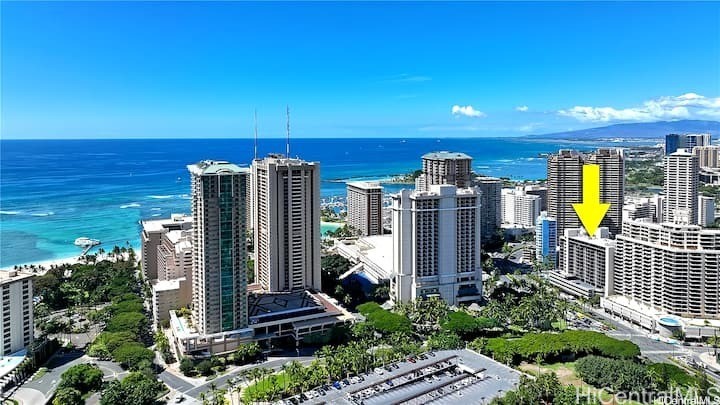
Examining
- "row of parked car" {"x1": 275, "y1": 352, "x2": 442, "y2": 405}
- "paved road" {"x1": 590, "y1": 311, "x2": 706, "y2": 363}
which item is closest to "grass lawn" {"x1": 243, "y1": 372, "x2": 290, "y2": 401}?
"row of parked car" {"x1": 275, "y1": 352, "x2": 442, "y2": 405}

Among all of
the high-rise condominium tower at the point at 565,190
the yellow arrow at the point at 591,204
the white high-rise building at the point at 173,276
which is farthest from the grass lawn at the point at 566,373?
the yellow arrow at the point at 591,204

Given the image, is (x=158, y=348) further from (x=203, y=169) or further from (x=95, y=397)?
(x=203, y=169)

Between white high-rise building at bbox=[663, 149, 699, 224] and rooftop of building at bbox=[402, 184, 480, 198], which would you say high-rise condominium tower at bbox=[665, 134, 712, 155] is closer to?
white high-rise building at bbox=[663, 149, 699, 224]

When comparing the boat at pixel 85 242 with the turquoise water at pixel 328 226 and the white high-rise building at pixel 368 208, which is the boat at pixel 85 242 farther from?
the white high-rise building at pixel 368 208

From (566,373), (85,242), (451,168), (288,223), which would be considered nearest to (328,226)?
(85,242)

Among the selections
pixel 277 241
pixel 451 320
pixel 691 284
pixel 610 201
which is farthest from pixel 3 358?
pixel 610 201

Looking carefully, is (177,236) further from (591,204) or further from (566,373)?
(591,204)
